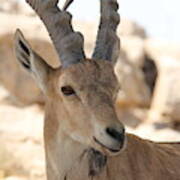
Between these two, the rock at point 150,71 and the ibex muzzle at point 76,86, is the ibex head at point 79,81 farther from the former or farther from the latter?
the rock at point 150,71

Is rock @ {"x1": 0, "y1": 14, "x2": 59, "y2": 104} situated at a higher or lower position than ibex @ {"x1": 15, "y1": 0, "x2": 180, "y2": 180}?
lower

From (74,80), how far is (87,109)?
1.01 ft

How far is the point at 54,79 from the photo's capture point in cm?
623

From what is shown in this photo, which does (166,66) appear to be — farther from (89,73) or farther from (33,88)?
(89,73)

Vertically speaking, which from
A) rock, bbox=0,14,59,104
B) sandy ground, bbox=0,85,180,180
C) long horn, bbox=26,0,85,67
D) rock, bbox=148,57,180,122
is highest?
long horn, bbox=26,0,85,67

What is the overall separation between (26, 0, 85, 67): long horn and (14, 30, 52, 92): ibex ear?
0.74 ft

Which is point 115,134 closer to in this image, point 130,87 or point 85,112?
point 85,112

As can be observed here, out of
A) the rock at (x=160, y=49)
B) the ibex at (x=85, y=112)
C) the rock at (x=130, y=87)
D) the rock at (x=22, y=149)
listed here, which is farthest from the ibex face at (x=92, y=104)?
the rock at (x=160, y=49)

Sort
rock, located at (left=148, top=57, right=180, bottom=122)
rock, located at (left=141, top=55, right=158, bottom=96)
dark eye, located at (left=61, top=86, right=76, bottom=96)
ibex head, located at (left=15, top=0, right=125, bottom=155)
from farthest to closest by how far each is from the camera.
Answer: rock, located at (left=141, top=55, right=158, bottom=96), rock, located at (left=148, top=57, right=180, bottom=122), dark eye, located at (left=61, top=86, right=76, bottom=96), ibex head, located at (left=15, top=0, right=125, bottom=155)

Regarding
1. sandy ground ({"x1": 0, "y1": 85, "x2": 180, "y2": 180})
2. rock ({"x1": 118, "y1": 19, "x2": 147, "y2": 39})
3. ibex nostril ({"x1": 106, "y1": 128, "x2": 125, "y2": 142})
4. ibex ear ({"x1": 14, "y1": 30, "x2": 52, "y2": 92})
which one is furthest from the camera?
rock ({"x1": 118, "y1": 19, "x2": 147, "y2": 39})

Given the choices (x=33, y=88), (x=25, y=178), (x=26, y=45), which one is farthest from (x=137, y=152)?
(x=33, y=88)

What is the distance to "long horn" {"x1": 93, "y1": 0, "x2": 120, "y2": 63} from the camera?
6.41 metres

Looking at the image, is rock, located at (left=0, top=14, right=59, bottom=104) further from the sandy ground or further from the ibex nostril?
the ibex nostril

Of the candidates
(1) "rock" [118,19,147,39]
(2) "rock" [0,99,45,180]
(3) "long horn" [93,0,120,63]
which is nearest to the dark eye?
(3) "long horn" [93,0,120,63]
